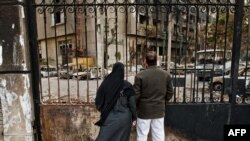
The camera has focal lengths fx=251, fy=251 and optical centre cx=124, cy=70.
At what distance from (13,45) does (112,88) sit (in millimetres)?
1867

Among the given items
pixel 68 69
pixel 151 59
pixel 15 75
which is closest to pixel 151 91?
pixel 151 59

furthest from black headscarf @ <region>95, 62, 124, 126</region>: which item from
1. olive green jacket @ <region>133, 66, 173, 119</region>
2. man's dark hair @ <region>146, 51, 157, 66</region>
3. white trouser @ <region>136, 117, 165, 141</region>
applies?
white trouser @ <region>136, 117, 165, 141</region>

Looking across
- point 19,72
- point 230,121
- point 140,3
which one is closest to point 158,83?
point 140,3

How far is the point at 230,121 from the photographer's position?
14.9 ft

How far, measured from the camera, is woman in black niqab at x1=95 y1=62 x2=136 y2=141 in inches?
137

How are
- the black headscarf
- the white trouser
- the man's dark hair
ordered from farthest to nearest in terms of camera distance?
the white trouser, the man's dark hair, the black headscarf

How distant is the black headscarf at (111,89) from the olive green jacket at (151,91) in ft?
1.26

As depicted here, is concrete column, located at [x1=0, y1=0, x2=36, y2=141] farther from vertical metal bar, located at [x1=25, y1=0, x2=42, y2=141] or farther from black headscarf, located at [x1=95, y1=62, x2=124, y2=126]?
black headscarf, located at [x1=95, y1=62, x2=124, y2=126]

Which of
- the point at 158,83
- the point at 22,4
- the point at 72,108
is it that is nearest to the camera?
the point at 158,83

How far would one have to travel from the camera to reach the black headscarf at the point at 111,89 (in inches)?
136

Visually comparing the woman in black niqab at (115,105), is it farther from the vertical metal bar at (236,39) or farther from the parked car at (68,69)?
the vertical metal bar at (236,39)

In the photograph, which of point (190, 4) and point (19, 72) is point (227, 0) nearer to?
point (190, 4)

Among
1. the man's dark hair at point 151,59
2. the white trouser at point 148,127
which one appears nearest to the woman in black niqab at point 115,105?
the white trouser at point 148,127

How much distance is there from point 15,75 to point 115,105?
1.82 metres
